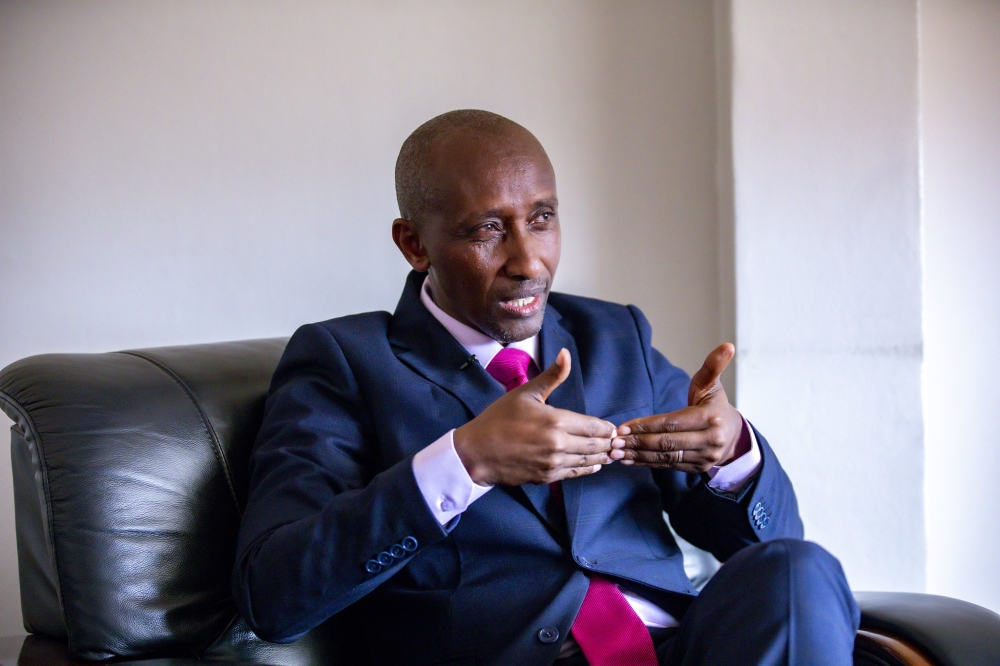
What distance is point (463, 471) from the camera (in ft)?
4.19

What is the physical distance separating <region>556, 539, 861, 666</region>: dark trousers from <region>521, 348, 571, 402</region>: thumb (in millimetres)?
354

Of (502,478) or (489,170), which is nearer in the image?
(502,478)

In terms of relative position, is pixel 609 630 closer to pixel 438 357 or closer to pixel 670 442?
pixel 670 442

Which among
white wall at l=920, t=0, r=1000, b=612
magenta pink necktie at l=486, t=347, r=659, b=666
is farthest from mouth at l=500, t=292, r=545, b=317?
white wall at l=920, t=0, r=1000, b=612

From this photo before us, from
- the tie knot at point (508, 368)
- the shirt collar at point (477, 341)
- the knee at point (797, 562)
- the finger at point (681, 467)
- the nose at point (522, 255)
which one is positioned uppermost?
the nose at point (522, 255)

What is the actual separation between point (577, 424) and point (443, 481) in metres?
0.22

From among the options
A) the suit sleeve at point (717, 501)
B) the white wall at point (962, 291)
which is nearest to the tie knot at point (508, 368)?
the suit sleeve at point (717, 501)

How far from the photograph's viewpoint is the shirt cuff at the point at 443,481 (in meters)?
1.28

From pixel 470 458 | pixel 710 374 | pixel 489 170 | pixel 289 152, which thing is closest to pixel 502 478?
pixel 470 458

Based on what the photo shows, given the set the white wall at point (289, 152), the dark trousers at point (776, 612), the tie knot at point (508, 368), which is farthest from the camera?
the white wall at point (289, 152)

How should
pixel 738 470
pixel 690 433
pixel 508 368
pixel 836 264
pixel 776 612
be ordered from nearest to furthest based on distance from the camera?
pixel 776 612 → pixel 690 433 → pixel 738 470 → pixel 508 368 → pixel 836 264

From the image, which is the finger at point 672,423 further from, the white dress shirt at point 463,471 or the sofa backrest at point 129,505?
the sofa backrest at point 129,505

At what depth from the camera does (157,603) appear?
1.38 m

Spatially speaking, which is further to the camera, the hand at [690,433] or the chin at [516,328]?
the chin at [516,328]
